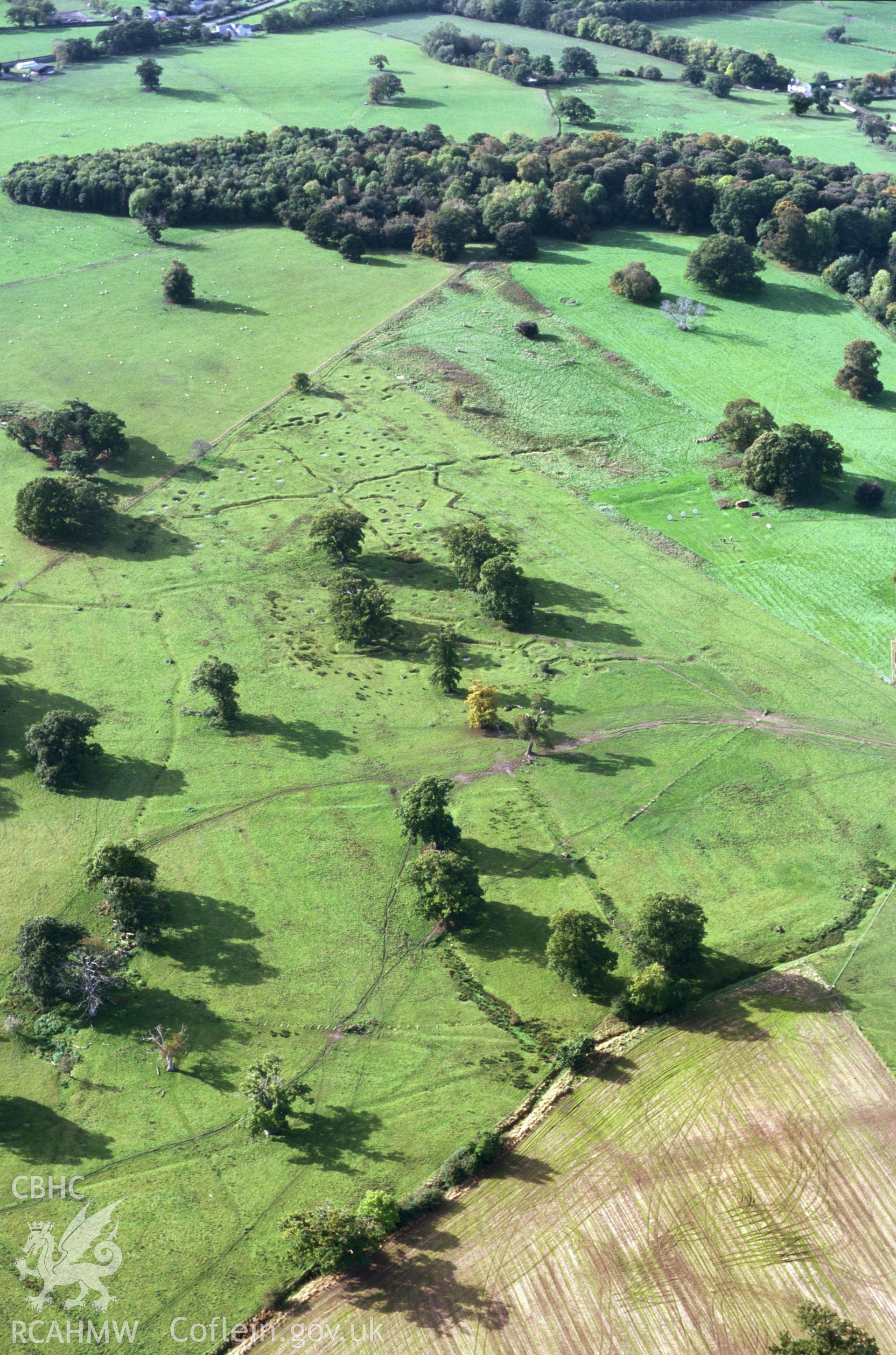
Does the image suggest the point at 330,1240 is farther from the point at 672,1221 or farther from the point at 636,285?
the point at 636,285

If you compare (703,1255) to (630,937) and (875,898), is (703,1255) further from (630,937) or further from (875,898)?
(875,898)

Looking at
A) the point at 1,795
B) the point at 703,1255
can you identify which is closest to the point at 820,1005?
the point at 703,1255

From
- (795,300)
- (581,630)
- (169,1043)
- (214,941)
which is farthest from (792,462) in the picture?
(169,1043)

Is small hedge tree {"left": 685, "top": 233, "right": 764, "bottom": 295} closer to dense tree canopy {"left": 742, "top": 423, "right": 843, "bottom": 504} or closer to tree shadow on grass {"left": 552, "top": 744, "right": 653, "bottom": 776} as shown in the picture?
dense tree canopy {"left": 742, "top": 423, "right": 843, "bottom": 504}

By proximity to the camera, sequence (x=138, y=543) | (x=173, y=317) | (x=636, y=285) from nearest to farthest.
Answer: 1. (x=138, y=543)
2. (x=173, y=317)
3. (x=636, y=285)

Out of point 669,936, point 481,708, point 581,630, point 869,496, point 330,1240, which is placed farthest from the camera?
point 869,496

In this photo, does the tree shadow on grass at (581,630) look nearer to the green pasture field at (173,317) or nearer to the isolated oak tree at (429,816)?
the isolated oak tree at (429,816)

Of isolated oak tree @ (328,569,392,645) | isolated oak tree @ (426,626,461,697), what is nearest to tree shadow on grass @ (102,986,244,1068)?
isolated oak tree @ (426,626,461,697)
